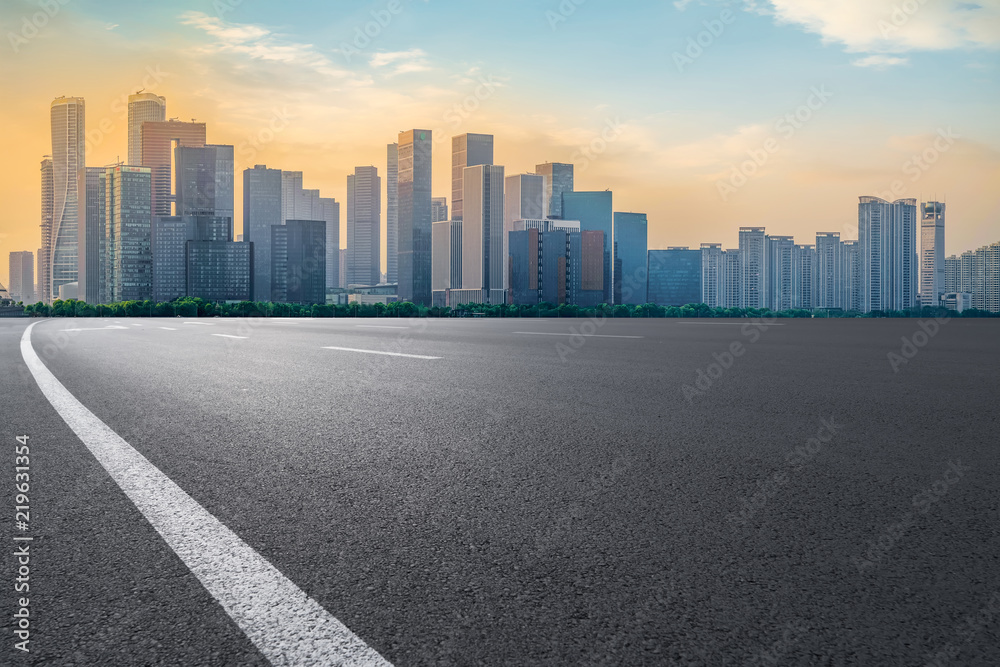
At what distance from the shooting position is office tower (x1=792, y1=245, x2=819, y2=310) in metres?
159

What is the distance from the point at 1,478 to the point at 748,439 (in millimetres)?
4036

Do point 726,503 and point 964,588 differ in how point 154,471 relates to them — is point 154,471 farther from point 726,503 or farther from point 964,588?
point 964,588

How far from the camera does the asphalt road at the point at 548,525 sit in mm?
2014

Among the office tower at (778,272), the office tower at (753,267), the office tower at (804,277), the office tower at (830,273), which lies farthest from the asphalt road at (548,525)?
the office tower at (753,267)

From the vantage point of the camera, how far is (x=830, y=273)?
162m

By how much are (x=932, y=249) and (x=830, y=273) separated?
86.0ft

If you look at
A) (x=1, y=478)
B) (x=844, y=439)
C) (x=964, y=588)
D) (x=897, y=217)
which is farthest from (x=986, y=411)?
(x=897, y=217)

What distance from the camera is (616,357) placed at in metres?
10.7

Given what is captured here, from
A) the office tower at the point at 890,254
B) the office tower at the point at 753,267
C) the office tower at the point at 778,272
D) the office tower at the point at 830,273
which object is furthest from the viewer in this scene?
the office tower at the point at 753,267

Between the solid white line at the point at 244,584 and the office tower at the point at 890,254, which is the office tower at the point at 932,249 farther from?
the solid white line at the point at 244,584

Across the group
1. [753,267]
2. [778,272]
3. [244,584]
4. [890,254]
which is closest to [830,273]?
[778,272]

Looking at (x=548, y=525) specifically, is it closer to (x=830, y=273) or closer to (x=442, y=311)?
(x=442, y=311)

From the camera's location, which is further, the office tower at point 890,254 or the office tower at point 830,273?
the office tower at point 830,273

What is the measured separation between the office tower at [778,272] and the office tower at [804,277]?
3.77 feet
